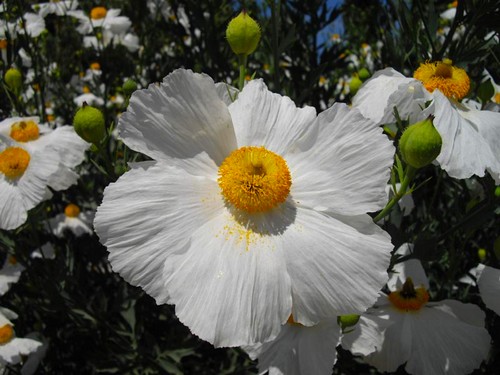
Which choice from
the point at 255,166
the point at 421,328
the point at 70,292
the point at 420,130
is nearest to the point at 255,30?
the point at 255,166

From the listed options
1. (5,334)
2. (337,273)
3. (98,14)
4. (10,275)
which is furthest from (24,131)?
(98,14)

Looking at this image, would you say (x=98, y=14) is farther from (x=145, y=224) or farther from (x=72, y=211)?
(x=145, y=224)

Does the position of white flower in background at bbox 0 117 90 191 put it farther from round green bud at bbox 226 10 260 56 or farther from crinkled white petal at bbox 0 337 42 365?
round green bud at bbox 226 10 260 56

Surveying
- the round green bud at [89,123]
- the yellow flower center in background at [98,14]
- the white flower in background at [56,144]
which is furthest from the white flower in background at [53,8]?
the round green bud at [89,123]

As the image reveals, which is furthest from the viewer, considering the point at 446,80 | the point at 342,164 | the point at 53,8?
the point at 53,8

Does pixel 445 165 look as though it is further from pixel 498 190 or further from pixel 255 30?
pixel 255 30

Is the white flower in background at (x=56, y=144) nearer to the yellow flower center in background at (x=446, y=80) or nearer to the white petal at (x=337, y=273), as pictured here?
the white petal at (x=337, y=273)
